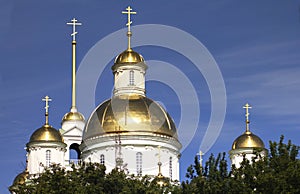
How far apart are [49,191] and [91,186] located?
8.38 ft

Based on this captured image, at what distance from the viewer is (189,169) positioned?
1646 inches

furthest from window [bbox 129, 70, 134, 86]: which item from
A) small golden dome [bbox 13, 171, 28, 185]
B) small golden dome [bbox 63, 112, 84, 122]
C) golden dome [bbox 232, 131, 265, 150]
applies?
small golden dome [bbox 13, 171, 28, 185]

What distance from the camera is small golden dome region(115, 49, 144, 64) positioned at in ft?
229

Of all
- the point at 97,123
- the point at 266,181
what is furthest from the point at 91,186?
the point at 97,123

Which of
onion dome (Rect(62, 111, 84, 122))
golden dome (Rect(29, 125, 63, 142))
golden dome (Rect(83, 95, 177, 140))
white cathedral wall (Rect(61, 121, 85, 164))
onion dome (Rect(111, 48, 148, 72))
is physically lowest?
golden dome (Rect(29, 125, 63, 142))

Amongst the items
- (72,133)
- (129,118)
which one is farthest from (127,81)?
(72,133)

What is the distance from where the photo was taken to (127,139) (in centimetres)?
6644

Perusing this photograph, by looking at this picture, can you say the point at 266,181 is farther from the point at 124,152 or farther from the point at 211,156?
the point at 124,152

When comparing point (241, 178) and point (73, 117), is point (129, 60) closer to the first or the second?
point (73, 117)

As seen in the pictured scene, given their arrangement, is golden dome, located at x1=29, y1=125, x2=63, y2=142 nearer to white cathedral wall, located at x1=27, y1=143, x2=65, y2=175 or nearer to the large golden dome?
white cathedral wall, located at x1=27, y1=143, x2=65, y2=175

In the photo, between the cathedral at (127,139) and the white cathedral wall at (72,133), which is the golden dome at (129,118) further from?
the white cathedral wall at (72,133)

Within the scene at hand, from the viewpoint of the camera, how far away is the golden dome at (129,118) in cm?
6581

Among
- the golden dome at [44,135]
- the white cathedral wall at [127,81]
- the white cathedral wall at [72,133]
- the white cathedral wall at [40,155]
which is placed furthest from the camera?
the white cathedral wall at [72,133]

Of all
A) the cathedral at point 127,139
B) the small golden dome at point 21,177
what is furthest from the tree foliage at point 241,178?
the small golden dome at point 21,177
